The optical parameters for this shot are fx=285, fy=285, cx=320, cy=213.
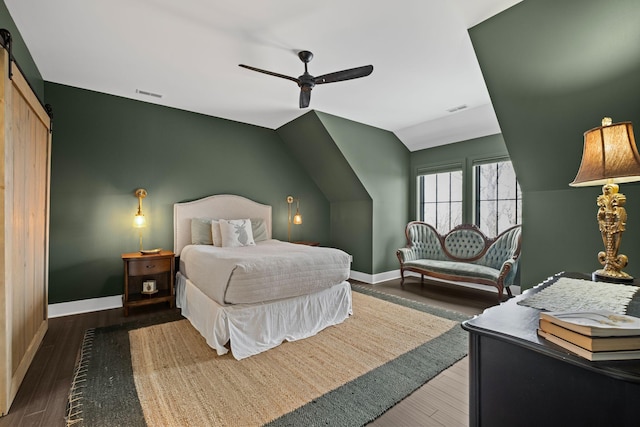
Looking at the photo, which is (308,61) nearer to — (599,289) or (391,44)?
(391,44)

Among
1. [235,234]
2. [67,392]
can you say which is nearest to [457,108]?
[235,234]

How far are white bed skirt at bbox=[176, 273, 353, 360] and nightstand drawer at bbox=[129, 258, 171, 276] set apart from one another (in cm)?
41

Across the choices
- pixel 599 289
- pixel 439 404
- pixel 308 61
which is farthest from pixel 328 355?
pixel 308 61

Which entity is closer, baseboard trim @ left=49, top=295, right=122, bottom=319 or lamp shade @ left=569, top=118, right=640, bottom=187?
lamp shade @ left=569, top=118, right=640, bottom=187

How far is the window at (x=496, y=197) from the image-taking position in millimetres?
4402

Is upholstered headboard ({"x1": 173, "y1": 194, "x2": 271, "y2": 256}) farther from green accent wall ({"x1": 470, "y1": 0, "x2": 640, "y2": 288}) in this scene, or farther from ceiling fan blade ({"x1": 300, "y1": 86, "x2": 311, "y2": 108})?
green accent wall ({"x1": 470, "y1": 0, "x2": 640, "y2": 288})

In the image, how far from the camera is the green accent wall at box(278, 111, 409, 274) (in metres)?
Result: 4.61

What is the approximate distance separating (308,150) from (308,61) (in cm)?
229

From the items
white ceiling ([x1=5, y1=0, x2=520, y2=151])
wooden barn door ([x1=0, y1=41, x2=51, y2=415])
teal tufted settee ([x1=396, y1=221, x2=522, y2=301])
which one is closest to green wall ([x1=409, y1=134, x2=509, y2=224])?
teal tufted settee ([x1=396, y1=221, x2=522, y2=301])

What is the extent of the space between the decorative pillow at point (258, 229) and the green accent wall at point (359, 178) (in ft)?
4.82

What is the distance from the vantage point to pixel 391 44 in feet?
8.36

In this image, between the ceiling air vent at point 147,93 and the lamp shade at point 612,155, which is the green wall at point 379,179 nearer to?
the ceiling air vent at point 147,93

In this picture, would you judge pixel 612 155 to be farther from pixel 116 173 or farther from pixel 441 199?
pixel 116 173

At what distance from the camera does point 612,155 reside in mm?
1521
